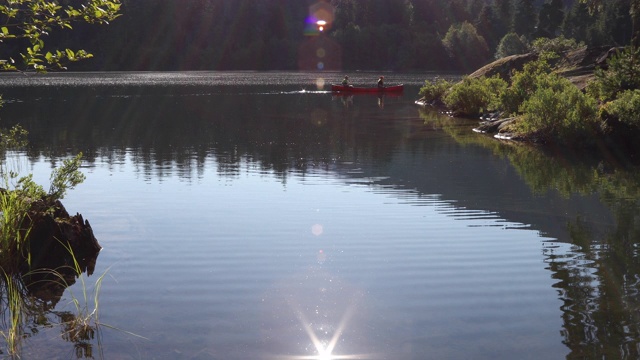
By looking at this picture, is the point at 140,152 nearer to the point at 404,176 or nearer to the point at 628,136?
the point at 404,176

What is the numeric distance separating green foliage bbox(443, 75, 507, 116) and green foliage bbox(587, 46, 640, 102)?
13.7m

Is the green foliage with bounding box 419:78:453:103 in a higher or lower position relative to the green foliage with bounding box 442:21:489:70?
lower

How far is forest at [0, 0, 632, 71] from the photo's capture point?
5674 inches

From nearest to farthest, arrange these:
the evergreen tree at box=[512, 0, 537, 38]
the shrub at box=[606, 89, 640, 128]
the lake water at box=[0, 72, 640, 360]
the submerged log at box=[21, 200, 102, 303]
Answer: the lake water at box=[0, 72, 640, 360] < the submerged log at box=[21, 200, 102, 303] < the shrub at box=[606, 89, 640, 128] < the evergreen tree at box=[512, 0, 537, 38]

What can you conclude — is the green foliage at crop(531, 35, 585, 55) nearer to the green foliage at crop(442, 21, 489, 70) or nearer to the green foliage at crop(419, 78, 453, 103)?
the green foliage at crop(419, 78, 453, 103)

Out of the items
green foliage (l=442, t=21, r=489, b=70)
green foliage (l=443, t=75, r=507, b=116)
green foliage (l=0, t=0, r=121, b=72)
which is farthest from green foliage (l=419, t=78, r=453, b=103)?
green foliage (l=442, t=21, r=489, b=70)

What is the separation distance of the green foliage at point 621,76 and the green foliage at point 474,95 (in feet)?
44.8

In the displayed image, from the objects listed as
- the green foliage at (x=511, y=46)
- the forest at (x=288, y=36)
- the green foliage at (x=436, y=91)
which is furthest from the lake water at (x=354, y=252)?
the forest at (x=288, y=36)

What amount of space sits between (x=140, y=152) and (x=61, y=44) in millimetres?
132324

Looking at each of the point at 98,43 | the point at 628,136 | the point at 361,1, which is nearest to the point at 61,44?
the point at 98,43

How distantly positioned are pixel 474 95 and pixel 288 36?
11626 cm

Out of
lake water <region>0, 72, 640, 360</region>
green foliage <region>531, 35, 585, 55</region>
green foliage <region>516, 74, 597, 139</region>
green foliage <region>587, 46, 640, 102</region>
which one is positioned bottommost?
lake water <region>0, 72, 640, 360</region>

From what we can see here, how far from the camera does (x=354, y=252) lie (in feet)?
46.1

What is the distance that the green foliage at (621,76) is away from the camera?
30.4 m
